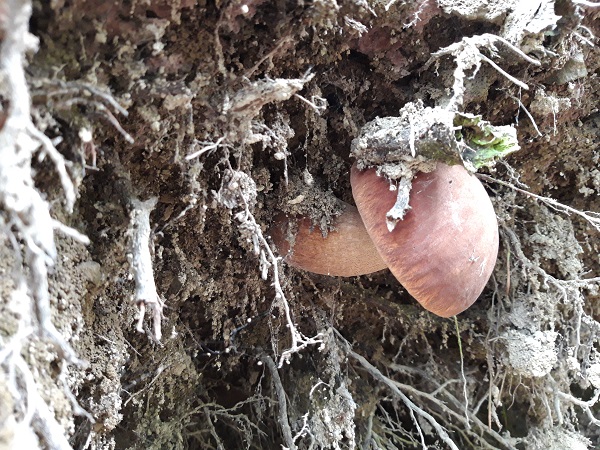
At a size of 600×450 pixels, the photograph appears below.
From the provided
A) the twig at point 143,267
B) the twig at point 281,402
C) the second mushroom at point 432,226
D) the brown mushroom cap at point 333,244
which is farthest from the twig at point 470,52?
the twig at point 281,402

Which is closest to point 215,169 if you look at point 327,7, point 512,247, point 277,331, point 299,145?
point 299,145

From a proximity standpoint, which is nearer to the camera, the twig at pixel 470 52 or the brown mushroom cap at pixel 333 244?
the twig at pixel 470 52

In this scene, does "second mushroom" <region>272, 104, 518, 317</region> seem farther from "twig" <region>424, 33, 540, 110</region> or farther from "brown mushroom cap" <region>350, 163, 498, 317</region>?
"twig" <region>424, 33, 540, 110</region>

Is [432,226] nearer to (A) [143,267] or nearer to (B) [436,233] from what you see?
(B) [436,233]

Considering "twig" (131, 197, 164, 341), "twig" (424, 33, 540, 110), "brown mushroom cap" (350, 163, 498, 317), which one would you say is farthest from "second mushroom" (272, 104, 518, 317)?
"twig" (131, 197, 164, 341)

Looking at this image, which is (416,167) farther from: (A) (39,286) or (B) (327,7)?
(A) (39,286)

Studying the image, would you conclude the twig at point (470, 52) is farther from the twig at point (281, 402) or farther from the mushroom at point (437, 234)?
the twig at point (281, 402)
